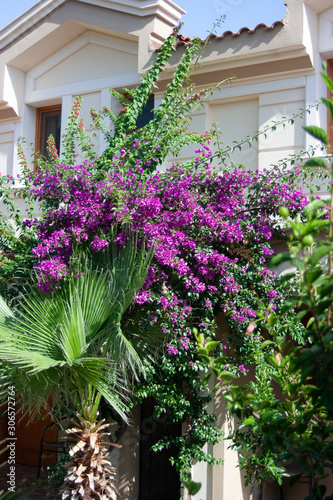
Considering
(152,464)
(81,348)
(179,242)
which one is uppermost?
(179,242)

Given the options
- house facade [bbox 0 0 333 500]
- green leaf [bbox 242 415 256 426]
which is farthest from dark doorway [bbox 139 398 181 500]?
green leaf [bbox 242 415 256 426]

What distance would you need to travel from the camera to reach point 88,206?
6.85 metres

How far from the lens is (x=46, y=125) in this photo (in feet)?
34.4

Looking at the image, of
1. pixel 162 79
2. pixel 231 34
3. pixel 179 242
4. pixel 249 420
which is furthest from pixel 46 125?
pixel 249 420

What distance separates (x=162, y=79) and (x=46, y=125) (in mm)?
2533

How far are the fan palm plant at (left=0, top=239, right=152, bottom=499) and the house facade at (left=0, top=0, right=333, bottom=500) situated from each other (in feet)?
6.04

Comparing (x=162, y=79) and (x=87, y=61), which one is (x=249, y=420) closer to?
(x=162, y=79)

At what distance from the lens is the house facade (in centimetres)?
802

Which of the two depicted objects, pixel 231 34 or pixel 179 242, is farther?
pixel 231 34

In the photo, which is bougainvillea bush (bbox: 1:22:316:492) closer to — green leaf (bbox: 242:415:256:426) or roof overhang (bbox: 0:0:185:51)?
roof overhang (bbox: 0:0:185:51)

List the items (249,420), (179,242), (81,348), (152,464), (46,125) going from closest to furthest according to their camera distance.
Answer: (249,420), (81,348), (179,242), (152,464), (46,125)

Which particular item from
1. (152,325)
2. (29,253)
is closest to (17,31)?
(29,253)

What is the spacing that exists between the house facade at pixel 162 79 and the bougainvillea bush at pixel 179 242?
2.83ft

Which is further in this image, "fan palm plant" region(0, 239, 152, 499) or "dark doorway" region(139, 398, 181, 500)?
"dark doorway" region(139, 398, 181, 500)
